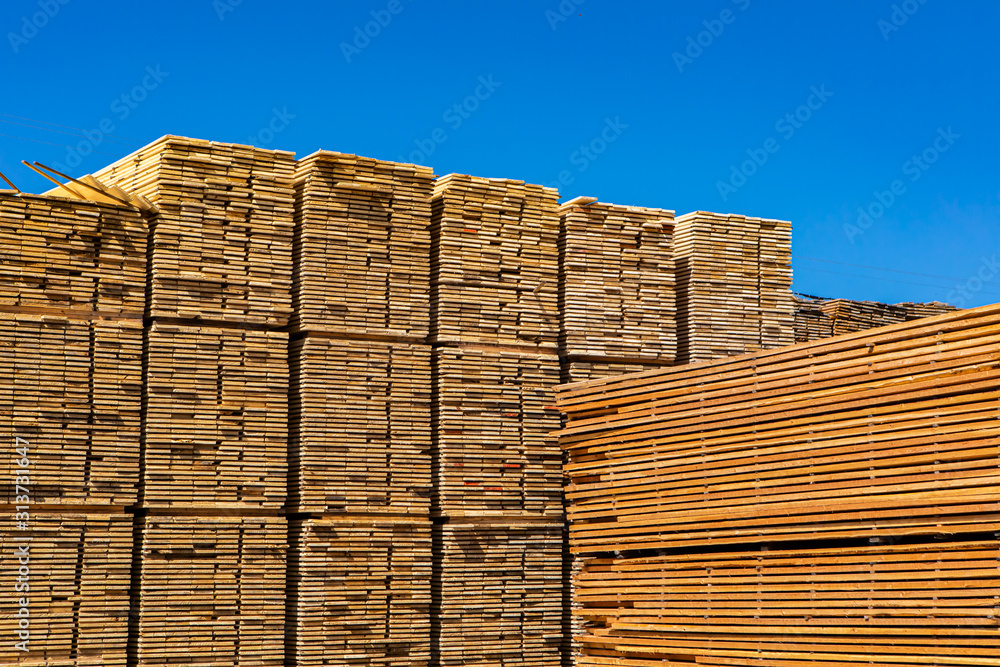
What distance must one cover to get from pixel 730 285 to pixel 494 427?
3600 mm

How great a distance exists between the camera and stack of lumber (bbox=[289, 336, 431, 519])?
12.4m

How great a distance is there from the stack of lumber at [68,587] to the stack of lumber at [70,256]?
2.06m

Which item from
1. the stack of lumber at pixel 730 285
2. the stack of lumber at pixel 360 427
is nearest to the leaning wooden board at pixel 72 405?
the stack of lumber at pixel 360 427

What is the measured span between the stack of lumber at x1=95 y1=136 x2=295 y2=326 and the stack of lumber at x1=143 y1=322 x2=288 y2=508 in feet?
1.02

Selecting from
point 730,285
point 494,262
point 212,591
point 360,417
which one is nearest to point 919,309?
point 730,285

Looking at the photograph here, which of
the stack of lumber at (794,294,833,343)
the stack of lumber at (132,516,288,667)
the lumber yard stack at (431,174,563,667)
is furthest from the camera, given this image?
the stack of lumber at (794,294,833,343)

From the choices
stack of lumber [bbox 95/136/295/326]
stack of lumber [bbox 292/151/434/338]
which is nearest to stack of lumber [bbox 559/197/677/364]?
stack of lumber [bbox 292/151/434/338]

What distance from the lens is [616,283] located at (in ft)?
46.2

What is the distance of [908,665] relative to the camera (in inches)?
376

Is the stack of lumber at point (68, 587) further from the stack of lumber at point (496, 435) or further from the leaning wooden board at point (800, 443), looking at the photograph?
the leaning wooden board at point (800, 443)

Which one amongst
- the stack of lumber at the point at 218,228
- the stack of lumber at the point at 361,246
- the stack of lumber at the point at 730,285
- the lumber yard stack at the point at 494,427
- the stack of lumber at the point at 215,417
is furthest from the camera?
the stack of lumber at the point at 730,285

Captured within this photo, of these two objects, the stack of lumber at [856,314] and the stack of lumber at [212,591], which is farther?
the stack of lumber at [856,314]

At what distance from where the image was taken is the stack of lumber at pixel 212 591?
11539mm

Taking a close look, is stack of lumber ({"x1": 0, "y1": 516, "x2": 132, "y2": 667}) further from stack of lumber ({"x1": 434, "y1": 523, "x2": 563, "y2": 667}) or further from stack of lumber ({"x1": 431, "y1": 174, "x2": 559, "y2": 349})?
stack of lumber ({"x1": 431, "y1": 174, "x2": 559, "y2": 349})
